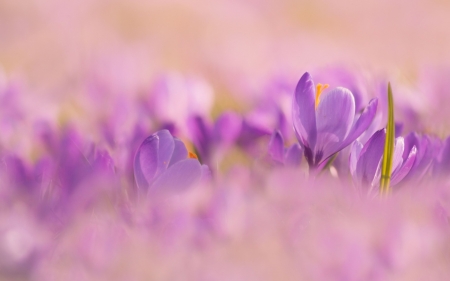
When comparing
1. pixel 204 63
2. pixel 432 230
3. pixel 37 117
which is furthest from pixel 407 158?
pixel 204 63

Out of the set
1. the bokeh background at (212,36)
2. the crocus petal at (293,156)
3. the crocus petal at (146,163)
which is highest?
the crocus petal at (293,156)

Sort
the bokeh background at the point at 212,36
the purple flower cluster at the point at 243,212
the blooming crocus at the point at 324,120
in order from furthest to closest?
the bokeh background at the point at 212,36, the blooming crocus at the point at 324,120, the purple flower cluster at the point at 243,212

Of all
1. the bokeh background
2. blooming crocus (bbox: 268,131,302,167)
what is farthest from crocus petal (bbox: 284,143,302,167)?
the bokeh background

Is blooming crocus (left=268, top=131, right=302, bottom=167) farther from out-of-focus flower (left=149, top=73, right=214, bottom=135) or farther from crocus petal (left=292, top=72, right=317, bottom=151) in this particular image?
out-of-focus flower (left=149, top=73, right=214, bottom=135)

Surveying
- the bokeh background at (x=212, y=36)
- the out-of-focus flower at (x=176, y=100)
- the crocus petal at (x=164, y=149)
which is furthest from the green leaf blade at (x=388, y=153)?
the bokeh background at (x=212, y=36)

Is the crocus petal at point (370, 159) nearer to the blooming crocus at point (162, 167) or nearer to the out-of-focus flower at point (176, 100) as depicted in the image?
the blooming crocus at point (162, 167)

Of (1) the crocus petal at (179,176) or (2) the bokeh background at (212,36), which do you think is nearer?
(1) the crocus petal at (179,176)

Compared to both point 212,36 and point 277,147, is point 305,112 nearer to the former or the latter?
point 277,147

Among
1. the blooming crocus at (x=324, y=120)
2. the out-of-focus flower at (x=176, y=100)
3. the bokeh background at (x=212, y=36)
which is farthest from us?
the bokeh background at (x=212, y=36)

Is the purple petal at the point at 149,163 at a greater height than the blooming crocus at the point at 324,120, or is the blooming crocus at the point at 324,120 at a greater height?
the blooming crocus at the point at 324,120
